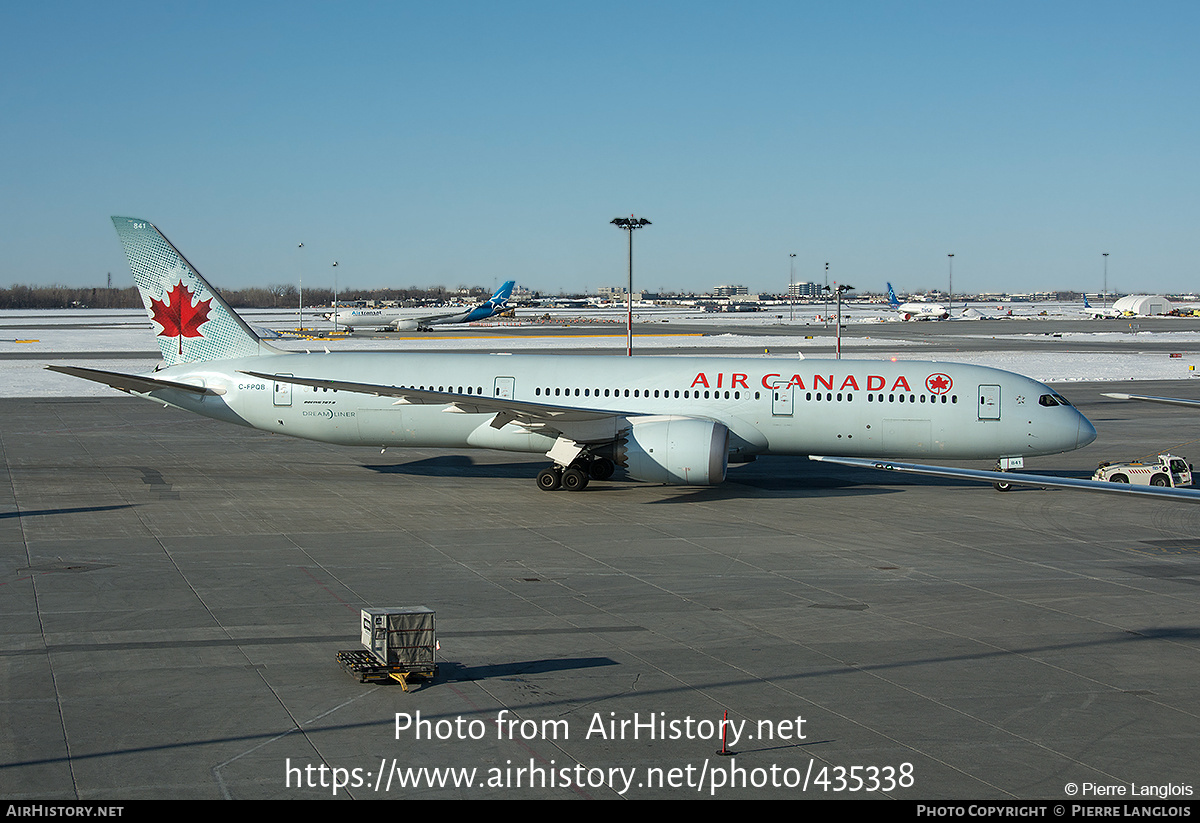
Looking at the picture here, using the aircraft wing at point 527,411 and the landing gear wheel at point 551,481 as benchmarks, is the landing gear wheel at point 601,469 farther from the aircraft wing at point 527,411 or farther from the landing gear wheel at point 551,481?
the aircraft wing at point 527,411

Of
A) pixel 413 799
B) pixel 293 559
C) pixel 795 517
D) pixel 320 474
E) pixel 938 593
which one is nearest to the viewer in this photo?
pixel 413 799

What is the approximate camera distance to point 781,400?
3038cm

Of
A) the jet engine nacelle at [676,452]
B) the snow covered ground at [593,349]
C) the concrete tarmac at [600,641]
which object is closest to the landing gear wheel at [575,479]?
the concrete tarmac at [600,641]

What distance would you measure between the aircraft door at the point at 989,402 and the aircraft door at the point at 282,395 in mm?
20937

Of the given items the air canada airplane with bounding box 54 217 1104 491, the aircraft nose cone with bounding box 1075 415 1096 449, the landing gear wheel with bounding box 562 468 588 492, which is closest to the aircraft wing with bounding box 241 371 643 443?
the air canada airplane with bounding box 54 217 1104 491

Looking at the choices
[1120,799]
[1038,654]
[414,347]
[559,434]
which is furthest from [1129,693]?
[414,347]

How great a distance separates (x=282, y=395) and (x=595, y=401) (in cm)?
986

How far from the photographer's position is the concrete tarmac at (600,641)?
11.5 m

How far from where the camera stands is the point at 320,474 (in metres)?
33.5

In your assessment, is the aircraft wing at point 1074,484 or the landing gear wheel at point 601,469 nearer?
the aircraft wing at point 1074,484

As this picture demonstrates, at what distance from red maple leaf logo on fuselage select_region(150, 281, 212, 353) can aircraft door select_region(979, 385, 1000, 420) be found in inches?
961

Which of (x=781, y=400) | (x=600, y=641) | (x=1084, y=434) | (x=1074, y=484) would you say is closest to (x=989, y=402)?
(x=1084, y=434)

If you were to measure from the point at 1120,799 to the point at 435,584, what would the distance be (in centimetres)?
1241
